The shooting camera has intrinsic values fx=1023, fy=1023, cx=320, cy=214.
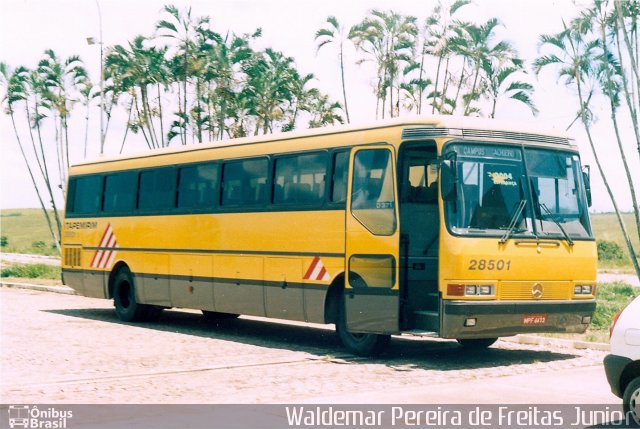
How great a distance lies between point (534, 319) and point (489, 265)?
108cm

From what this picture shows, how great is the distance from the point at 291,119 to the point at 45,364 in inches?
1294

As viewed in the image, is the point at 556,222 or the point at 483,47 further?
the point at 483,47

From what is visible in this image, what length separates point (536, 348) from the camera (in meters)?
16.3

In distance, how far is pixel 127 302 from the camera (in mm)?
21281

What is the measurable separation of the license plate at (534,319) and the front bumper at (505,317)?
3cm

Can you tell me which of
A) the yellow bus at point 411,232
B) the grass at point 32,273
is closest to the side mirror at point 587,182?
the yellow bus at point 411,232

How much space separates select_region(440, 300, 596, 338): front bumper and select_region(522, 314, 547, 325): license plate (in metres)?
0.03

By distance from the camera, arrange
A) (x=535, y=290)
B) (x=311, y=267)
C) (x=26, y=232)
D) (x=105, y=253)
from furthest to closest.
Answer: (x=26, y=232) < (x=105, y=253) < (x=311, y=267) < (x=535, y=290)

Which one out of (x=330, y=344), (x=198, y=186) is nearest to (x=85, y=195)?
(x=198, y=186)

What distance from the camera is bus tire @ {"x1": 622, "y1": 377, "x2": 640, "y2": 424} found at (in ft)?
29.3
